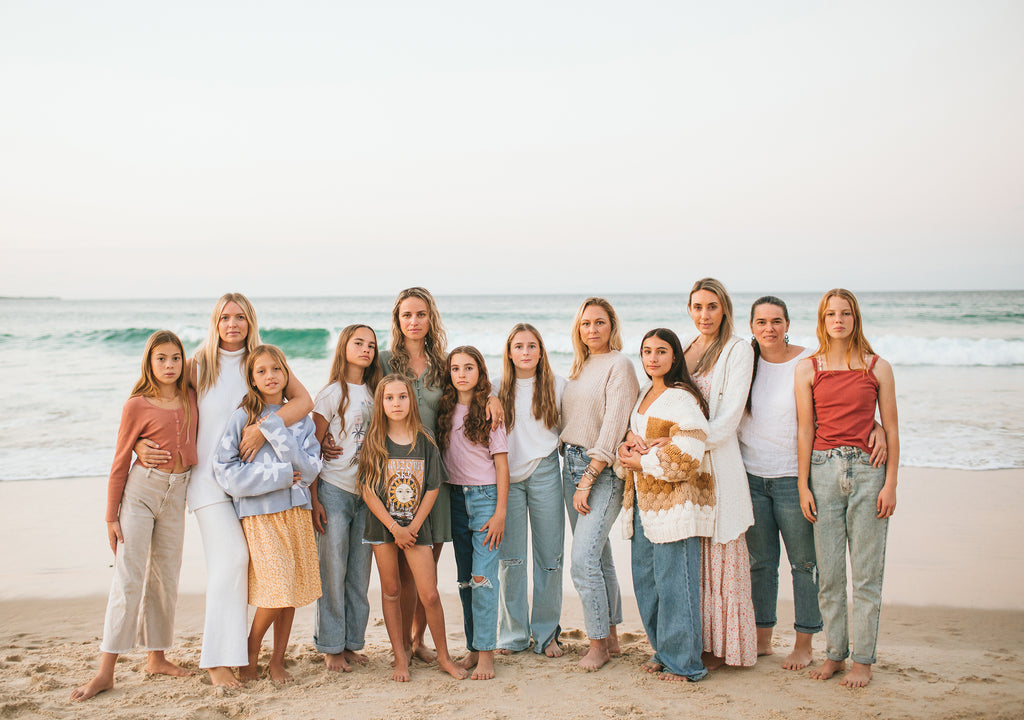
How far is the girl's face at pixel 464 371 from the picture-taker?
346 centimetres

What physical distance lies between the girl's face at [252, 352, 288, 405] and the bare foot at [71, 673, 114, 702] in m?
1.49

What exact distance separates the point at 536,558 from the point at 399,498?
2.86ft

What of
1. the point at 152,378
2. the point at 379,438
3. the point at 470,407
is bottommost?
the point at 379,438

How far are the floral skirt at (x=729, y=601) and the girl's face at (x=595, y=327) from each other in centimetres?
111

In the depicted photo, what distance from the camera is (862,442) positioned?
10.4 feet

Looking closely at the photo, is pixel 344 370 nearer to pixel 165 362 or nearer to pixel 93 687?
pixel 165 362

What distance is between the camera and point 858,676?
3158 mm

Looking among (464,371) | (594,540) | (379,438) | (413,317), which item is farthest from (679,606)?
(413,317)

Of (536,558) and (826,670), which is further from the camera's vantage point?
(536,558)

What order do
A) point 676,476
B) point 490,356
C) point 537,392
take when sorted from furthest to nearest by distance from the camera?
point 490,356, point 537,392, point 676,476

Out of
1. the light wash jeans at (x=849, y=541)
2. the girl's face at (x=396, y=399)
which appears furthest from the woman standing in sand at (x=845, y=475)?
the girl's face at (x=396, y=399)

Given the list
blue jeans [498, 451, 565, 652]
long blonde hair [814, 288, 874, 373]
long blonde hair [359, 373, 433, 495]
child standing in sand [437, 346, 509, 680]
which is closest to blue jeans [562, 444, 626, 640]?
A: blue jeans [498, 451, 565, 652]

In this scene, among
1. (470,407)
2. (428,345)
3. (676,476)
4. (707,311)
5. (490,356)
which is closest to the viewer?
(676,476)

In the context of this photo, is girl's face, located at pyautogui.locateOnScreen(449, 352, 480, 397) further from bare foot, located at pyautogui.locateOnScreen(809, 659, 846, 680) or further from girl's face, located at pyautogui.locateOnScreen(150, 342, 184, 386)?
bare foot, located at pyautogui.locateOnScreen(809, 659, 846, 680)
